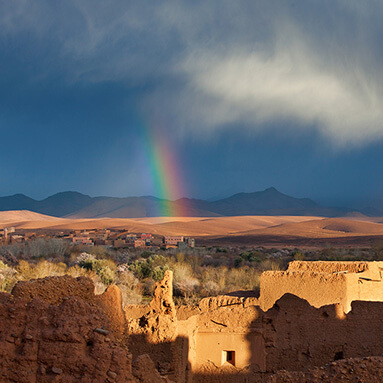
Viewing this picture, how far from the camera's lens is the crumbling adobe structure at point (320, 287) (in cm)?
1250

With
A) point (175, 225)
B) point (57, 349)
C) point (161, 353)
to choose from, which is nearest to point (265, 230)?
→ point (175, 225)

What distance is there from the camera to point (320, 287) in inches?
497

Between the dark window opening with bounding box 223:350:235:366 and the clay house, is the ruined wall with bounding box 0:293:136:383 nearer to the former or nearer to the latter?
the clay house

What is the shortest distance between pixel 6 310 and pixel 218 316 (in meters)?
6.77

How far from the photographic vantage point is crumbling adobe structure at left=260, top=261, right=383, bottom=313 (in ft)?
41.0

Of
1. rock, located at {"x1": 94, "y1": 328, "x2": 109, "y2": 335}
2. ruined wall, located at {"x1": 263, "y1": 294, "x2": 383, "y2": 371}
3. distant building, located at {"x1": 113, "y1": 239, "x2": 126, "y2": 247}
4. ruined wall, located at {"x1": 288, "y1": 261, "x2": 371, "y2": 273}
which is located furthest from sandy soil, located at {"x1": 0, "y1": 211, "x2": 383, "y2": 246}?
rock, located at {"x1": 94, "y1": 328, "x2": 109, "y2": 335}

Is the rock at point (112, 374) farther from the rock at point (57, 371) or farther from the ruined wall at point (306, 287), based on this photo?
the ruined wall at point (306, 287)

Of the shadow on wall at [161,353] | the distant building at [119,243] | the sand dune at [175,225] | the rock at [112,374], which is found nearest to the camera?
the rock at [112,374]

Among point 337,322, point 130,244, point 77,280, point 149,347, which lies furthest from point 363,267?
point 130,244

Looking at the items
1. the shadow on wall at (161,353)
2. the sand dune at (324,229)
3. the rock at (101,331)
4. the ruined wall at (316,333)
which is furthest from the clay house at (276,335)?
the sand dune at (324,229)

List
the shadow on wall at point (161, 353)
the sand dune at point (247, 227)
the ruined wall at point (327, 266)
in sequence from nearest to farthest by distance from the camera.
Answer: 1. the shadow on wall at point (161, 353)
2. the ruined wall at point (327, 266)
3. the sand dune at point (247, 227)

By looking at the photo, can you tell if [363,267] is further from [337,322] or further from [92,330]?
[92,330]

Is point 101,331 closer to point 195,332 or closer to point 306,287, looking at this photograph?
point 195,332

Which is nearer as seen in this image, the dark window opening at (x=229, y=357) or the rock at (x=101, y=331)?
the rock at (x=101, y=331)
